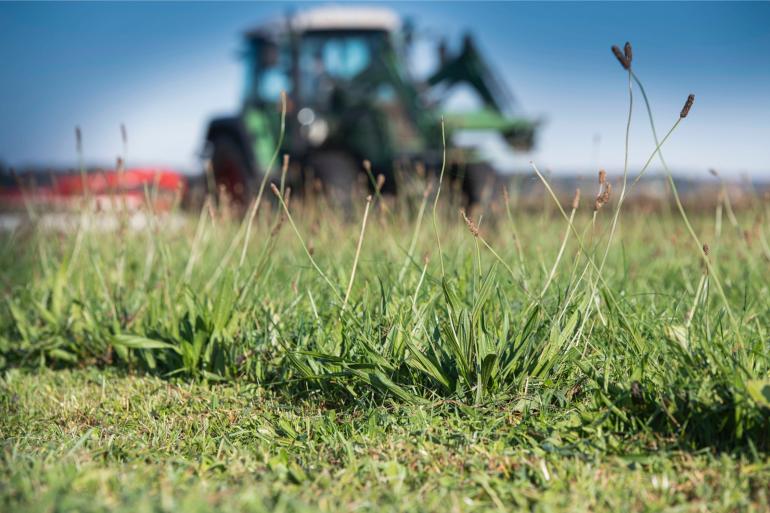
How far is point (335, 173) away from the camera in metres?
7.03

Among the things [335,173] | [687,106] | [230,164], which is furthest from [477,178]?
[687,106]

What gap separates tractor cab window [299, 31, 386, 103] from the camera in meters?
7.84

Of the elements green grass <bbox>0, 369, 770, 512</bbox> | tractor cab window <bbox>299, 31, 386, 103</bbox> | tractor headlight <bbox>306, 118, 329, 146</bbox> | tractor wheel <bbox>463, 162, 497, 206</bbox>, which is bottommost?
green grass <bbox>0, 369, 770, 512</bbox>

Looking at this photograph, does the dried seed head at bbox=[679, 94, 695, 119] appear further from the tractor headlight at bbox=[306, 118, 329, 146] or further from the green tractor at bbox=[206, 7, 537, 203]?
the tractor headlight at bbox=[306, 118, 329, 146]

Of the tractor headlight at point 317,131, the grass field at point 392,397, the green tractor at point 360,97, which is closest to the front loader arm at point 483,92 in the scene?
the green tractor at point 360,97

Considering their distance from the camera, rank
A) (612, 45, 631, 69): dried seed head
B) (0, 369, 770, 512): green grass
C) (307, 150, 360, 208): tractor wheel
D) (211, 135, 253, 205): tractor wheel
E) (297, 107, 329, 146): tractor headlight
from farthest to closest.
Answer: (211, 135, 253, 205): tractor wheel < (297, 107, 329, 146): tractor headlight < (307, 150, 360, 208): tractor wheel < (612, 45, 631, 69): dried seed head < (0, 369, 770, 512): green grass

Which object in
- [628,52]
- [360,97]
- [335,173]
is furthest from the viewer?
[360,97]

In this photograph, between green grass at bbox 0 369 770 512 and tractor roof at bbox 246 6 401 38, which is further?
tractor roof at bbox 246 6 401 38

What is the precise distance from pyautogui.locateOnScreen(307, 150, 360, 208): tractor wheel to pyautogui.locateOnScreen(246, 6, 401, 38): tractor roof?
1630mm

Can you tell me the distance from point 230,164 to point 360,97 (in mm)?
2263

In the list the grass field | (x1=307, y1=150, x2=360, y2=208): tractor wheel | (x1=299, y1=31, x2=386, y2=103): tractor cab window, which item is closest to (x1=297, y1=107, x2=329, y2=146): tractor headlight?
(x1=299, y1=31, x2=386, y2=103): tractor cab window

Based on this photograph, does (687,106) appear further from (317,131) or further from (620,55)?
(317,131)

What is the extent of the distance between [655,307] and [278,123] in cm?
690

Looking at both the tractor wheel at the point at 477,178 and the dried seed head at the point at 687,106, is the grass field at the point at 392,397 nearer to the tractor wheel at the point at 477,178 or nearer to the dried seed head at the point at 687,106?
the dried seed head at the point at 687,106
